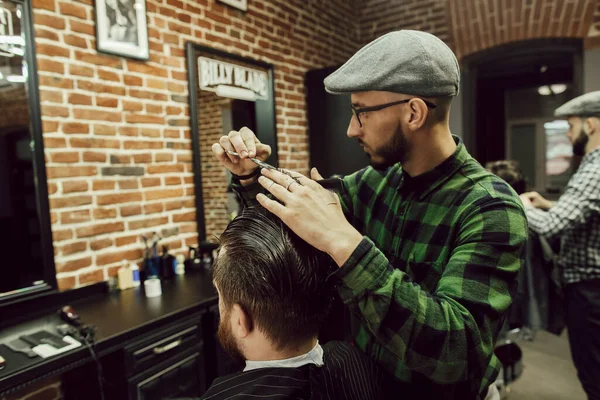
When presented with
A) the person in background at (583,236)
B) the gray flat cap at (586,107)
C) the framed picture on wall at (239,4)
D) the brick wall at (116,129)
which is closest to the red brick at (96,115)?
the brick wall at (116,129)

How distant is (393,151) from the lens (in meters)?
1.19

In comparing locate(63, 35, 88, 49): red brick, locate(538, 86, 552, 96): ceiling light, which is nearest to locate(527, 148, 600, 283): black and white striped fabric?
locate(63, 35, 88, 49): red brick

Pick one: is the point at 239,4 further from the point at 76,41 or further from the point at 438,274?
the point at 438,274

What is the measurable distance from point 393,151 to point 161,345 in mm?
1442

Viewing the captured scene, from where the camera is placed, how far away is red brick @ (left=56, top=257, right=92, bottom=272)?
2.14 meters

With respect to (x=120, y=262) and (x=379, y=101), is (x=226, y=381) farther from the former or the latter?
(x=120, y=262)

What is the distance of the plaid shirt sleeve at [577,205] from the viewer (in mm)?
2094

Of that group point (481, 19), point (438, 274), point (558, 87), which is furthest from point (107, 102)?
point (558, 87)

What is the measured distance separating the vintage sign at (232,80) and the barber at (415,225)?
1.99 m

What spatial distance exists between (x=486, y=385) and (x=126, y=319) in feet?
5.01

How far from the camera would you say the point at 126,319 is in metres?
1.90

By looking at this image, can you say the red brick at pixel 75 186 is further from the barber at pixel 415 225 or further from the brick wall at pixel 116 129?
the barber at pixel 415 225

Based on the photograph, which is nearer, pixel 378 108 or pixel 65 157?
pixel 378 108

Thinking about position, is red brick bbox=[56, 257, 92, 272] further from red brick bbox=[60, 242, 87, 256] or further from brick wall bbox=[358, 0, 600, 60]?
brick wall bbox=[358, 0, 600, 60]
